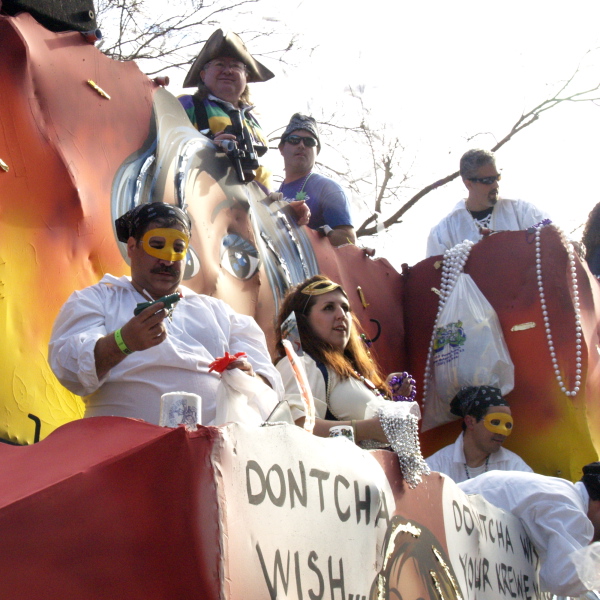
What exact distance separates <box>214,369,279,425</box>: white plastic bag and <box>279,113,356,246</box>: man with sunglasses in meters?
2.70

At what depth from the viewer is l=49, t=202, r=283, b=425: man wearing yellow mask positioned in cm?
232

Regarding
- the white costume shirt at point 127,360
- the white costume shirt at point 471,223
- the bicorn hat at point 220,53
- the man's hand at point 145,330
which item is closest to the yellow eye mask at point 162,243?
the white costume shirt at point 127,360

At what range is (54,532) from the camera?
5.11ft

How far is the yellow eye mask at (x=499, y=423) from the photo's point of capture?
452cm

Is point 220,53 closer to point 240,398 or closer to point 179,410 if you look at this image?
point 240,398

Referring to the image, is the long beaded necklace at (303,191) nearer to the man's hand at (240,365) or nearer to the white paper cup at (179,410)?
the man's hand at (240,365)

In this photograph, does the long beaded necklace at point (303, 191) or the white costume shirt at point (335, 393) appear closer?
the white costume shirt at point (335, 393)

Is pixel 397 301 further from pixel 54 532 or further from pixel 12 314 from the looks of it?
pixel 54 532

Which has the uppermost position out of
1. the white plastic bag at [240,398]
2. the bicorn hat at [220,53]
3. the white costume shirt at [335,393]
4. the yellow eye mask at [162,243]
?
the bicorn hat at [220,53]

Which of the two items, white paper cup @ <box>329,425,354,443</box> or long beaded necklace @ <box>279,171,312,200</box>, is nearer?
white paper cup @ <box>329,425,354,443</box>

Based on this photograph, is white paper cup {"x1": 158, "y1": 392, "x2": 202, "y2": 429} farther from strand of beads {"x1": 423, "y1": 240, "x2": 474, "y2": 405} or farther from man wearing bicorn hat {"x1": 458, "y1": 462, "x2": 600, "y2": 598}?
strand of beads {"x1": 423, "y1": 240, "x2": 474, "y2": 405}

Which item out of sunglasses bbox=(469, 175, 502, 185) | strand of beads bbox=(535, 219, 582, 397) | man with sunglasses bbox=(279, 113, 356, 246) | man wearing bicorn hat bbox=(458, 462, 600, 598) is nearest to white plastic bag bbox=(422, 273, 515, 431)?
strand of beads bbox=(535, 219, 582, 397)

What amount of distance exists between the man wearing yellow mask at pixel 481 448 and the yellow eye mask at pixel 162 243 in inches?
92.2

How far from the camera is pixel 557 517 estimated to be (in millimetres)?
3211
